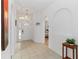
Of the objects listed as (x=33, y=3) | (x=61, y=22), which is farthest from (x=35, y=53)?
(x=33, y=3)

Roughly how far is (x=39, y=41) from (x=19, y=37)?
2084mm

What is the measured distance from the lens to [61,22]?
19.2 ft

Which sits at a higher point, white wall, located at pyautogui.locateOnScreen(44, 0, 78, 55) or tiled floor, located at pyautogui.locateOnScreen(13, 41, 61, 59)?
white wall, located at pyautogui.locateOnScreen(44, 0, 78, 55)

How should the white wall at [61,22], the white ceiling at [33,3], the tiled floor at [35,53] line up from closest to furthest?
the white wall at [61,22], the tiled floor at [35,53], the white ceiling at [33,3]

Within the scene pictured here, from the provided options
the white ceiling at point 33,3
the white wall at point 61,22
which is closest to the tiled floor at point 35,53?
the white wall at point 61,22

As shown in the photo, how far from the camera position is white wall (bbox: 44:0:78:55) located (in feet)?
15.7

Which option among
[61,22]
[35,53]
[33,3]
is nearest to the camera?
[61,22]

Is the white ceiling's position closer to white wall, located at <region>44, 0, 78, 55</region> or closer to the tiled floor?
white wall, located at <region>44, 0, 78, 55</region>

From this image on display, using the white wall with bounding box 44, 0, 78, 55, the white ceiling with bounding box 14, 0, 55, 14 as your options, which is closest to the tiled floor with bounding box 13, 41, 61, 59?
the white wall with bounding box 44, 0, 78, 55

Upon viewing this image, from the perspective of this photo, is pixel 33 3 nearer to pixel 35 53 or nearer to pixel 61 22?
pixel 61 22

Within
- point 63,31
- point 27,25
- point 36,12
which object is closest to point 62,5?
point 63,31

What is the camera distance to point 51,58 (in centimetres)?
534

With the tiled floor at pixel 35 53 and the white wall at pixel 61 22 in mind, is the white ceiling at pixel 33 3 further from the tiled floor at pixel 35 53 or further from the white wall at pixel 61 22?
the tiled floor at pixel 35 53

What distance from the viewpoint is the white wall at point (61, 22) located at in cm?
478
